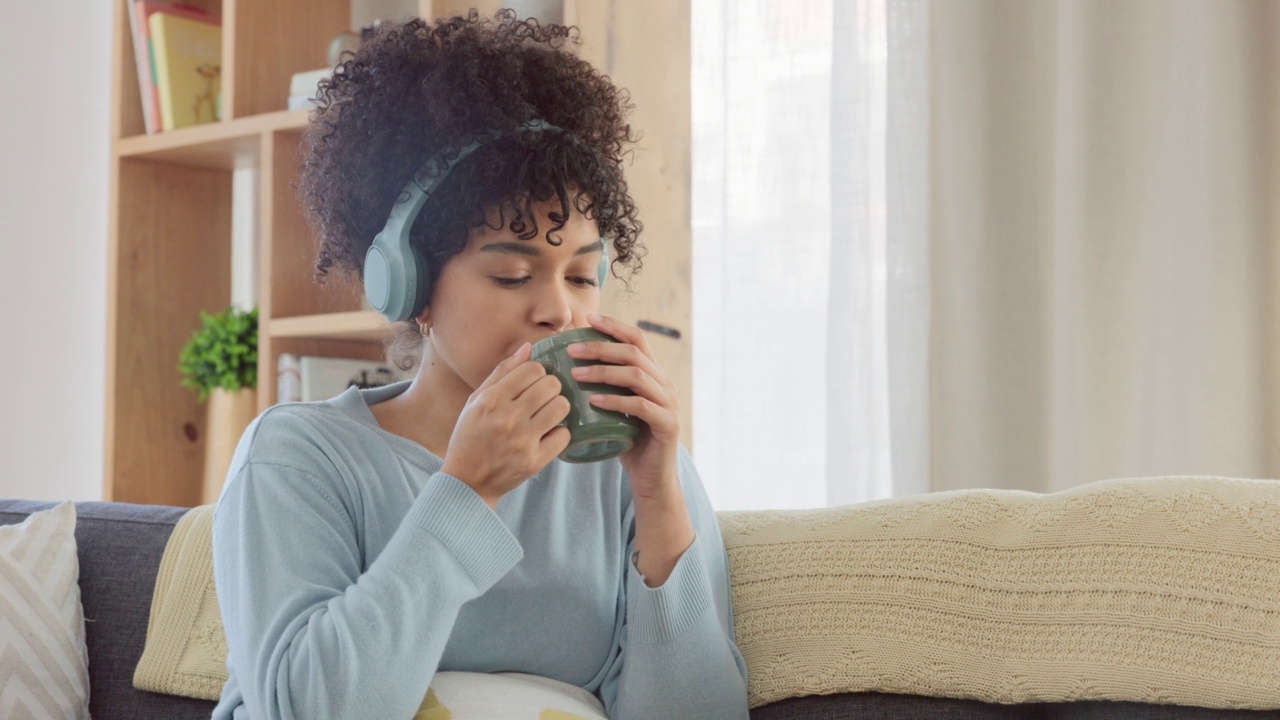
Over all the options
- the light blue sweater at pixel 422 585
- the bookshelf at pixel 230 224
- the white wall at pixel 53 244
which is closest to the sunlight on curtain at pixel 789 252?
the bookshelf at pixel 230 224

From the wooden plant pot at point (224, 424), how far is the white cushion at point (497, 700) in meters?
1.62

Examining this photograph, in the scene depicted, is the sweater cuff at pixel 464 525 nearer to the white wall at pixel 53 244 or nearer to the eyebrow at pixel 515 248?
the eyebrow at pixel 515 248

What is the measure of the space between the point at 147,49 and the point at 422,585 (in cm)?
210

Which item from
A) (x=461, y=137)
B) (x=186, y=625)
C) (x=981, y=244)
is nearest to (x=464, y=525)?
(x=461, y=137)

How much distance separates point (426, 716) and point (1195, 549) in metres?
0.71

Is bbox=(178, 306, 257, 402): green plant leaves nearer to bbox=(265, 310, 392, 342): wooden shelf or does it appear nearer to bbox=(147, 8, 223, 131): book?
bbox=(265, 310, 392, 342): wooden shelf

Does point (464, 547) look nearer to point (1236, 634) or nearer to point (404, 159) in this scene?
point (404, 159)

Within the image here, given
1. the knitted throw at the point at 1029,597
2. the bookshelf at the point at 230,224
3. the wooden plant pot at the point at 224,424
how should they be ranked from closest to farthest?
1. the knitted throw at the point at 1029,597
2. the bookshelf at the point at 230,224
3. the wooden plant pot at the point at 224,424

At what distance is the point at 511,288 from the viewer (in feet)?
3.76

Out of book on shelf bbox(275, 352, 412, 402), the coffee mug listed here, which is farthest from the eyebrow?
book on shelf bbox(275, 352, 412, 402)

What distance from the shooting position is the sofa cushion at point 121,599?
1.59 meters

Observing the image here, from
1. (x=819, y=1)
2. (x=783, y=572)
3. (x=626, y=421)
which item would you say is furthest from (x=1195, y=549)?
(x=819, y=1)

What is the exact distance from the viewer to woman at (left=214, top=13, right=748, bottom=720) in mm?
1035

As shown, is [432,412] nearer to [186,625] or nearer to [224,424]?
[186,625]
